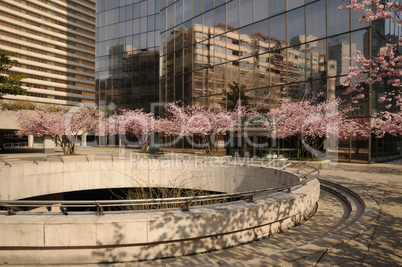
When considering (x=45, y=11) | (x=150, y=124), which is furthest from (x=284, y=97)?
(x=45, y=11)

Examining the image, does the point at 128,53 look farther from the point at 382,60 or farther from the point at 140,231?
the point at 140,231

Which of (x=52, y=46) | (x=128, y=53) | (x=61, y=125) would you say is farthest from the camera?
(x=52, y=46)

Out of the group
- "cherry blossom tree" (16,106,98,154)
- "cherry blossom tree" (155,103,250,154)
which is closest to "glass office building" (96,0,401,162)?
"cherry blossom tree" (155,103,250,154)

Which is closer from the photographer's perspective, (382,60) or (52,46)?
(382,60)

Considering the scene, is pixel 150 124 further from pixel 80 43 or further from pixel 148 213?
pixel 80 43

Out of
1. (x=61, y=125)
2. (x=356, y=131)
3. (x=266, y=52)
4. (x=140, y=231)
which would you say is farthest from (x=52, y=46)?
(x=140, y=231)

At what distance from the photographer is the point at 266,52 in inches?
1126

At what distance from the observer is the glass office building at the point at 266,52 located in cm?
2364

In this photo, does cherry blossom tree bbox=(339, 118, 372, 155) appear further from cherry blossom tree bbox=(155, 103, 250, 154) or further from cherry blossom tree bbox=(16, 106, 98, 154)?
cherry blossom tree bbox=(16, 106, 98, 154)

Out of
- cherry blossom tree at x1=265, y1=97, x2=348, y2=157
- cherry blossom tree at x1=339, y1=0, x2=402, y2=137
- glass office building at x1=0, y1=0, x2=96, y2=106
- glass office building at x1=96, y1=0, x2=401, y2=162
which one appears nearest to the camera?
cherry blossom tree at x1=339, y1=0, x2=402, y2=137

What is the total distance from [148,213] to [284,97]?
22970 mm

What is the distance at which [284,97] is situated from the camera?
26.8 m

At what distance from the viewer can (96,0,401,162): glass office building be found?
23641mm

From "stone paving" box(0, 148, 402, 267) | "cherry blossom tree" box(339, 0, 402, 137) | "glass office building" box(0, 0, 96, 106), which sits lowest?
"stone paving" box(0, 148, 402, 267)
